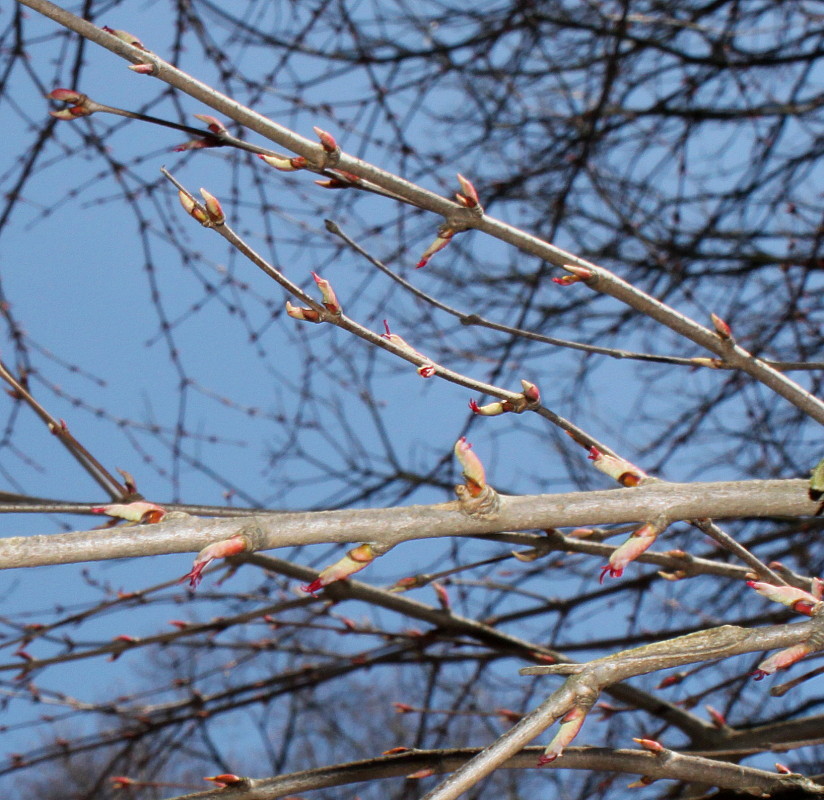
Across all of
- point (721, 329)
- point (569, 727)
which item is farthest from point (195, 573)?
point (721, 329)

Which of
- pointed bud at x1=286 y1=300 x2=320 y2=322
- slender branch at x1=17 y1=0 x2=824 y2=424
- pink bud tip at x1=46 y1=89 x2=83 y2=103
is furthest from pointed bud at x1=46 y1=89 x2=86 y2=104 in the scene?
pointed bud at x1=286 y1=300 x2=320 y2=322

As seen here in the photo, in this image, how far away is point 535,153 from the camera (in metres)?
4.44

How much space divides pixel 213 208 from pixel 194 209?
4cm

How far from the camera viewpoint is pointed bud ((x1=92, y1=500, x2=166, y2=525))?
99 centimetres

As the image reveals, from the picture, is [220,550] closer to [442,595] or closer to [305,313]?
[305,313]

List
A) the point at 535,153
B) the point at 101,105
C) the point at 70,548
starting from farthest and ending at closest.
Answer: the point at 535,153
the point at 101,105
the point at 70,548

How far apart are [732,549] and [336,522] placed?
0.66 meters

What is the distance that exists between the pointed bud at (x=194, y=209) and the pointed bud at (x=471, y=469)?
0.47 meters

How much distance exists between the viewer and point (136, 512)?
1001 mm

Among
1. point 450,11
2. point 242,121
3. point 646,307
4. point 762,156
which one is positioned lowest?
point 646,307

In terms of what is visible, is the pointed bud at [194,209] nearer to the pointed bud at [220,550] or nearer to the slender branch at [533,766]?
the pointed bud at [220,550]

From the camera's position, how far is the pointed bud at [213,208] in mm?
1127

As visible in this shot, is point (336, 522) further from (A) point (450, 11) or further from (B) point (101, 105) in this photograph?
(A) point (450, 11)

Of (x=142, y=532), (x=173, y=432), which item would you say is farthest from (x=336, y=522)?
(x=173, y=432)
